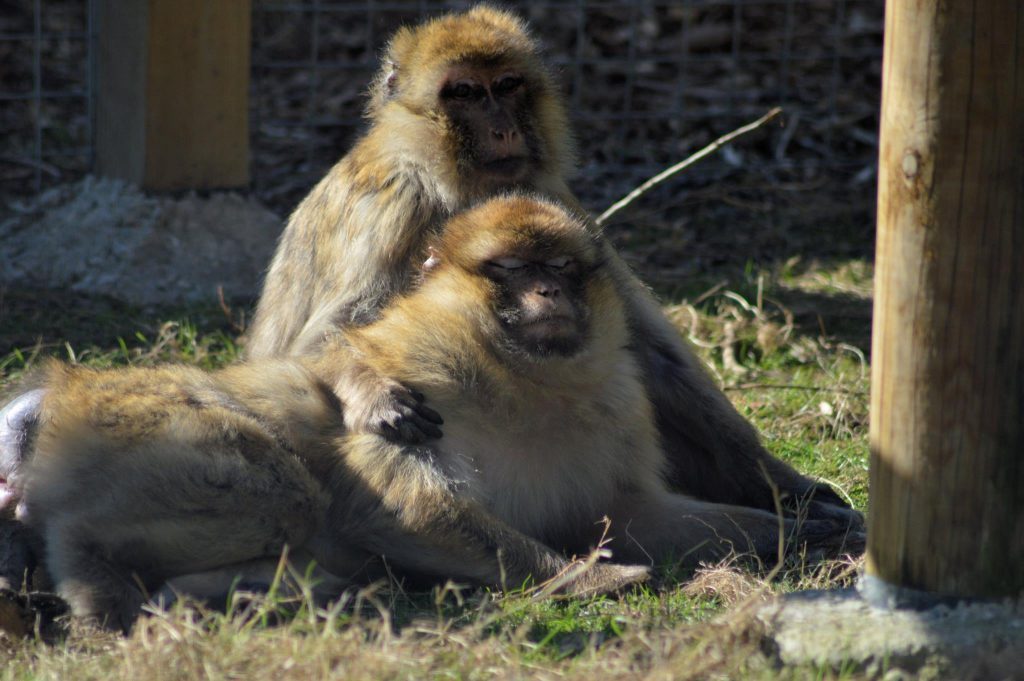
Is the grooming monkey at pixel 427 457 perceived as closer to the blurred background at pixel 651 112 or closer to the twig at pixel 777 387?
the twig at pixel 777 387

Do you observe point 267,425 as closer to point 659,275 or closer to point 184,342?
point 184,342

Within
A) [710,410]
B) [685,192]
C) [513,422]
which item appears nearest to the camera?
[513,422]

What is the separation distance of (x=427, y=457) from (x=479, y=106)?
1.55 m

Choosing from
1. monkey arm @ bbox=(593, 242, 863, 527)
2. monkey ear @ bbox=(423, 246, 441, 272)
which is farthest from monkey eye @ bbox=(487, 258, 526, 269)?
monkey arm @ bbox=(593, 242, 863, 527)

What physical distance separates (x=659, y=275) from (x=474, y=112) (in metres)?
2.92

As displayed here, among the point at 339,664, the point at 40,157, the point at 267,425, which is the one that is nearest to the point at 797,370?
the point at 267,425

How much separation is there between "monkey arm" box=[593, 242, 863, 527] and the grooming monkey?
390 millimetres

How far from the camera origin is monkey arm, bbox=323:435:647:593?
404cm

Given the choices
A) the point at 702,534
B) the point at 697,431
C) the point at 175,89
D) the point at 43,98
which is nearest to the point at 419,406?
the point at 702,534

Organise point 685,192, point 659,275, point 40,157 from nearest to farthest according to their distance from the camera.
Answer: point 659,275, point 40,157, point 685,192

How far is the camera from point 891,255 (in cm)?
321

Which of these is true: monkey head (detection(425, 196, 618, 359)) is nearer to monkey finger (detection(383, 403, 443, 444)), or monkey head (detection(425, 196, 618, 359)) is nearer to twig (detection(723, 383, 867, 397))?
monkey finger (detection(383, 403, 443, 444))

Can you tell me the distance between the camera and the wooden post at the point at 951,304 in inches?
121

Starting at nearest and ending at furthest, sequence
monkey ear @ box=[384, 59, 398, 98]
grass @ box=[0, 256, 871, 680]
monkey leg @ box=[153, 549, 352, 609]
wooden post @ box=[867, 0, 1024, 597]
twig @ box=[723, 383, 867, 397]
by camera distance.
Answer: wooden post @ box=[867, 0, 1024, 597] < grass @ box=[0, 256, 871, 680] < monkey leg @ box=[153, 549, 352, 609] < monkey ear @ box=[384, 59, 398, 98] < twig @ box=[723, 383, 867, 397]
